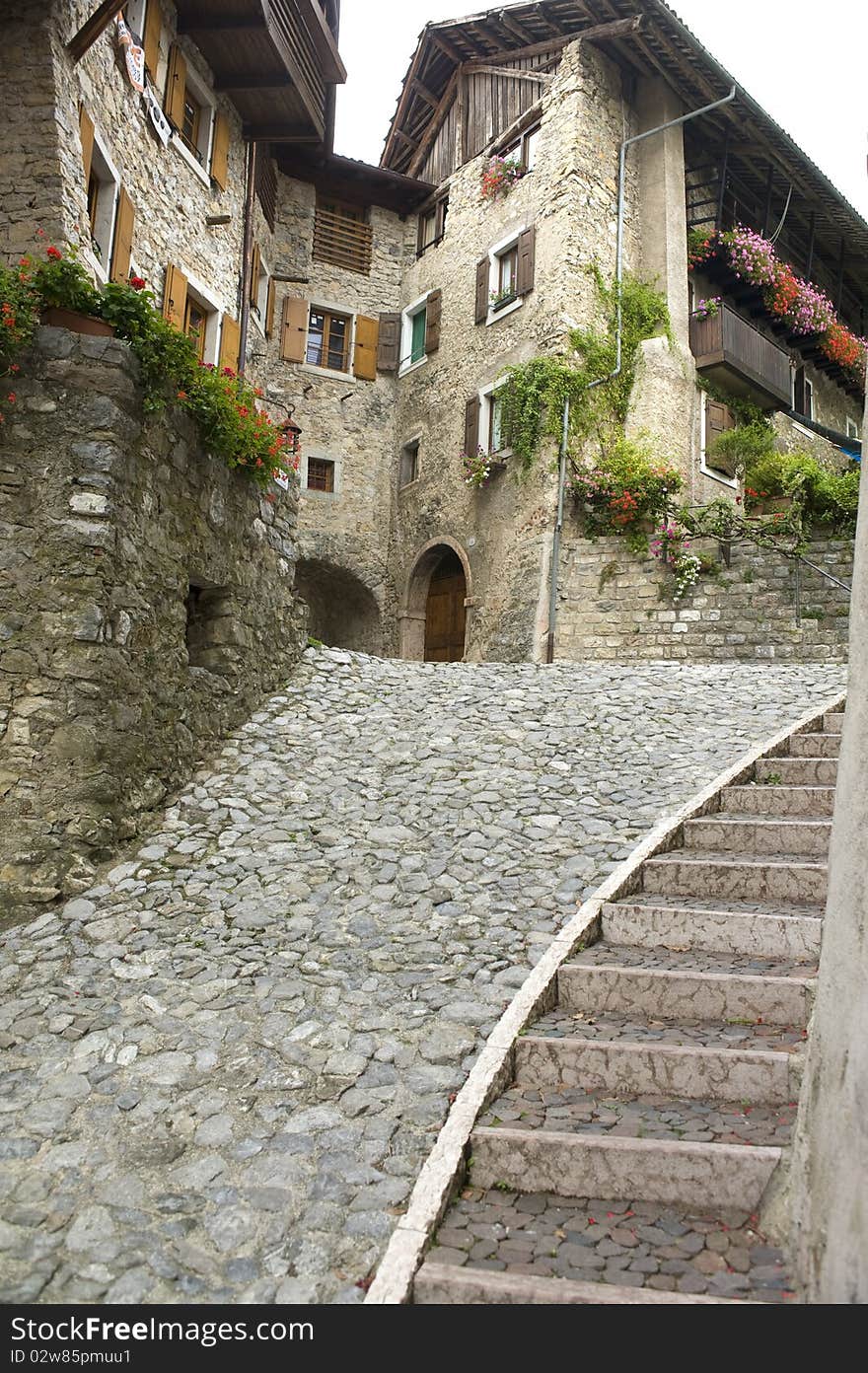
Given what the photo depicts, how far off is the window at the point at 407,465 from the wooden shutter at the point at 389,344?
73.9 inches

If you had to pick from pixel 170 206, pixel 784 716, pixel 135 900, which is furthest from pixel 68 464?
pixel 170 206

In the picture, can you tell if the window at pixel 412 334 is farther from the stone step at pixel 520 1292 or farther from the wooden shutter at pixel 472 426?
the stone step at pixel 520 1292

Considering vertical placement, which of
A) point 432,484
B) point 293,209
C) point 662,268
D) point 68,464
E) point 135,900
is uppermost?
point 293,209

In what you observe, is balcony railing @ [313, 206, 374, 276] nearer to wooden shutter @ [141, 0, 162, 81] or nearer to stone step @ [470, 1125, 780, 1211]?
wooden shutter @ [141, 0, 162, 81]

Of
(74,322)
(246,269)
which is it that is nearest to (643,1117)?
(74,322)

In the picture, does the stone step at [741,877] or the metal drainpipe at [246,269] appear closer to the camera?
the stone step at [741,877]

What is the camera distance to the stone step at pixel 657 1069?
11.8 feet

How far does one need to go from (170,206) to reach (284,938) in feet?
34.6

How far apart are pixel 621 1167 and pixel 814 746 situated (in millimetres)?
4898

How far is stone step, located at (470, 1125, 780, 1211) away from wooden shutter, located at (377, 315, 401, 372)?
18.6 meters

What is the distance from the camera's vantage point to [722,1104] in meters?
3.59

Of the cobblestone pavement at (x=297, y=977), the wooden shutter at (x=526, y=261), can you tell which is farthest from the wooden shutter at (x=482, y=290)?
the cobblestone pavement at (x=297, y=977)

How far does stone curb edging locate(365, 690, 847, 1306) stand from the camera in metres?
2.90
